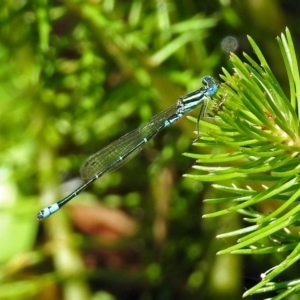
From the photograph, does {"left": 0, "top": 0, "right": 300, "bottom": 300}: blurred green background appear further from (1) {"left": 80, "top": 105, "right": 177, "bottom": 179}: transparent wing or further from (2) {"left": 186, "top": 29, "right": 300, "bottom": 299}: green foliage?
(2) {"left": 186, "top": 29, "right": 300, "bottom": 299}: green foliage

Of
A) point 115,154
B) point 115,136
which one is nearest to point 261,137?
point 115,154

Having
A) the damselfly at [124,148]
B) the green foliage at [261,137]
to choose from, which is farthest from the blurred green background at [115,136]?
the green foliage at [261,137]

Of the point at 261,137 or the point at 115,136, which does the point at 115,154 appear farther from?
the point at 261,137

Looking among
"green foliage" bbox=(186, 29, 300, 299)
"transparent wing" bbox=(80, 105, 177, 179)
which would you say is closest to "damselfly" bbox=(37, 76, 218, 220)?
"transparent wing" bbox=(80, 105, 177, 179)

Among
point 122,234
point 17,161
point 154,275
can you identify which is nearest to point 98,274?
point 154,275

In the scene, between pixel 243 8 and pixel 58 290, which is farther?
pixel 58 290

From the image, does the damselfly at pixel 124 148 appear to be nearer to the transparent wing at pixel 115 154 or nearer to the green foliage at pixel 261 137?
the transparent wing at pixel 115 154

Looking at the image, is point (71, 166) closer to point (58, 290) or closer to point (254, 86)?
point (58, 290)

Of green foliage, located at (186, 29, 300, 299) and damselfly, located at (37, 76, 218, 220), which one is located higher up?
damselfly, located at (37, 76, 218, 220)
